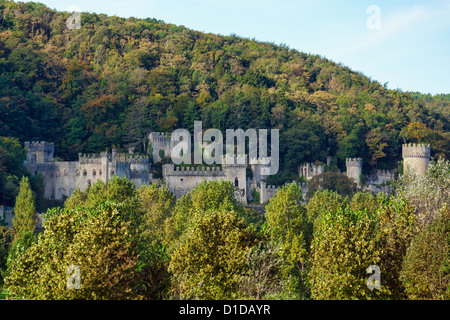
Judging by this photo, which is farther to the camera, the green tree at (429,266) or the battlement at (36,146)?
the battlement at (36,146)

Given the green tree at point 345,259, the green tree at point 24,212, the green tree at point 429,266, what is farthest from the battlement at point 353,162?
the green tree at point 429,266

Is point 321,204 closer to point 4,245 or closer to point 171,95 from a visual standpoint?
point 4,245

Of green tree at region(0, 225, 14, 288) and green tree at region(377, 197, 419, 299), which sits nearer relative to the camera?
green tree at region(377, 197, 419, 299)

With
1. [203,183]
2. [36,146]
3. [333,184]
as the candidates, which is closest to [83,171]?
[36,146]

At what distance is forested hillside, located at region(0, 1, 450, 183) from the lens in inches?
3406

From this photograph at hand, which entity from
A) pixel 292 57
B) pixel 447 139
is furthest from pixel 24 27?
pixel 447 139

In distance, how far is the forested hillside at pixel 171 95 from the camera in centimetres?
8650

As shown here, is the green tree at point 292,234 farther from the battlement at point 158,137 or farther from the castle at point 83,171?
the battlement at point 158,137

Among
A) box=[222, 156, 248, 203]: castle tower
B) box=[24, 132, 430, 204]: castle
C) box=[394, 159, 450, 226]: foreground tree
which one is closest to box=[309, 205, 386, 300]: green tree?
box=[394, 159, 450, 226]: foreground tree

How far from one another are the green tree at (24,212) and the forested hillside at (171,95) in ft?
60.1

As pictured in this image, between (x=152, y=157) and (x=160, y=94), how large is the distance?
1293 centimetres

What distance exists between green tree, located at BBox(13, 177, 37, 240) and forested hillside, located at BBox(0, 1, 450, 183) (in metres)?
18.3

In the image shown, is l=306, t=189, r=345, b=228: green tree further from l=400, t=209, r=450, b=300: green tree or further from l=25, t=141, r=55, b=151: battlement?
l=25, t=141, r=55, b=151: battlement

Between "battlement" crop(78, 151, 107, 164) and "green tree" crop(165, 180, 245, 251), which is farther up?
"battlement" crop(78, 151, 107, 164)
